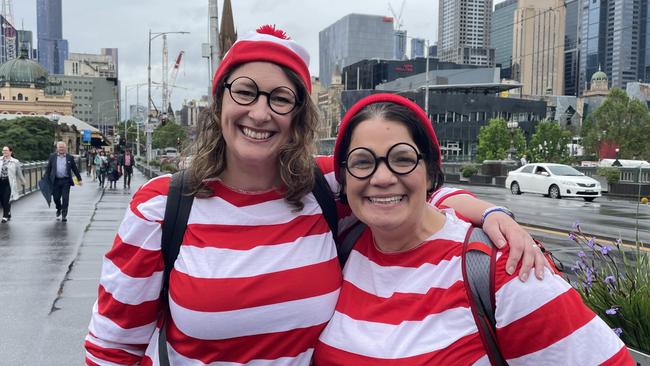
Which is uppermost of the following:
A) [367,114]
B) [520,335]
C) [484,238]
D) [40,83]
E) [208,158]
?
[40,83]

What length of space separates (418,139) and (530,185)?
80.4 feet

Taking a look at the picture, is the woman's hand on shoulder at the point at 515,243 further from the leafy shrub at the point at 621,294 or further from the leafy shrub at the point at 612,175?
the leafy shrub at the point at 612,175

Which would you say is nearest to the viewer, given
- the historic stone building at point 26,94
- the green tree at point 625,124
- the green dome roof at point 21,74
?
the green tree at point 625,124

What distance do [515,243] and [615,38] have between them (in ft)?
278

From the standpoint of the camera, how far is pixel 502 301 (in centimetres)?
166

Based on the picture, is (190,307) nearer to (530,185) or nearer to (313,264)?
(313,264)

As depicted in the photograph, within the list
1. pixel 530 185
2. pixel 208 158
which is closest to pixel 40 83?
pixel 530 185

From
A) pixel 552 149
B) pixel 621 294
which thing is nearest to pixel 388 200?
pixel 621 294

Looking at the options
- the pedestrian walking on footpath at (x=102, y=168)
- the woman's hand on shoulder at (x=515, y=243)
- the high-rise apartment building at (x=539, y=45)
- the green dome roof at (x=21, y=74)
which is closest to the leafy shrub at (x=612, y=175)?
the high-rise apartment building at (x=539, y=45)

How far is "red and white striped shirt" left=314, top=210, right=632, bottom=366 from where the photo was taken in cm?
163

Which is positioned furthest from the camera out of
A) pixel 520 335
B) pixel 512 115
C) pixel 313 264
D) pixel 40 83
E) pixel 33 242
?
pixel 40 83

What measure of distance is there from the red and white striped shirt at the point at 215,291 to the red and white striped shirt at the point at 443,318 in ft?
0.40

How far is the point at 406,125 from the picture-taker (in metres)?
1.96

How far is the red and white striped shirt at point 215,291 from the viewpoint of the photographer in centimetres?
197
